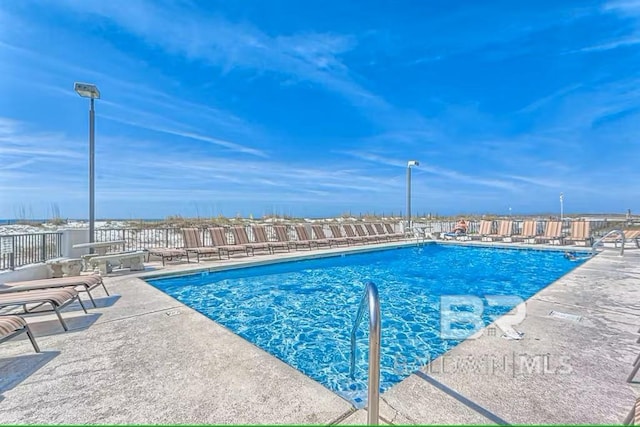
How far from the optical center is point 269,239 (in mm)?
11508

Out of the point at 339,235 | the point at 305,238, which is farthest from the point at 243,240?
the point at 339,235

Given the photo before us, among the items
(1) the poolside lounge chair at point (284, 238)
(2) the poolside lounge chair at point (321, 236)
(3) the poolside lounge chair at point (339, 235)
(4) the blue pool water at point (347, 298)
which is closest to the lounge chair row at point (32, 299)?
(4) the blue pool water at point (347, 298)

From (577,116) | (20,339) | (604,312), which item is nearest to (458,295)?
(604,312)

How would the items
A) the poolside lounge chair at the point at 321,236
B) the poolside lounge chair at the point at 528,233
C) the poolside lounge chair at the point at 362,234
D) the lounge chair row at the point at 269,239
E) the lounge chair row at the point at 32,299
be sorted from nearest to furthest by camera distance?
the lounge chair row at the point at 32,299, the lounge chair row at the point at 269,239, the poolside lounge chair at the point at 321,236, the poolside lounge chair at the point at 528,233, the poolside lounge chair at the point at 362,234

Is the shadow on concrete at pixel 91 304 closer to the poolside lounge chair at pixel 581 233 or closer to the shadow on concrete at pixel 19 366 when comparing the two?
the shadow on concrete at pixel 19 366

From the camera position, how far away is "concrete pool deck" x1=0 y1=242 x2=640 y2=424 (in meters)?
1.83

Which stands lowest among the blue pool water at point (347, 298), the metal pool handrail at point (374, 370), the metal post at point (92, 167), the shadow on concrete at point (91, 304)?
the blue pool water at point (347, 298)

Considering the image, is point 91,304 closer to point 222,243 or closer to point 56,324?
point 56,324

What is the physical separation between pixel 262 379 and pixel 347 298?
11.6 feet

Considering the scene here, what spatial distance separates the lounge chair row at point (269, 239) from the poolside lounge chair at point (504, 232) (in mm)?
3888

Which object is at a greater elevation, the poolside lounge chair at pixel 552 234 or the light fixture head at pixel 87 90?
the light fixture head at pixel 87 90

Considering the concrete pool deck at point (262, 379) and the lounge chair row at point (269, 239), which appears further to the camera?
the lounge chair row at point (269, 239)

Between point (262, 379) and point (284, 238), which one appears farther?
point (284, 238)

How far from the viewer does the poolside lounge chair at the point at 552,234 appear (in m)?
11.9
